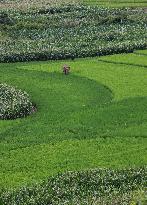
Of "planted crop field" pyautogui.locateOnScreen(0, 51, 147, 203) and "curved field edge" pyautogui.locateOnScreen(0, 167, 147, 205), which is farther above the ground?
"curved field edge" pyautogui.locateOnScreen(0, 167, 147, 205)

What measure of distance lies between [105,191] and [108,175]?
5.21 ft

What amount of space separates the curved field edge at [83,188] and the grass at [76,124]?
5.07 ft

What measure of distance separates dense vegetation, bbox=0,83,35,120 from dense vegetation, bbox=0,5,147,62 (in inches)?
454

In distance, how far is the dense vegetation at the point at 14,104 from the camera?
1113 inches

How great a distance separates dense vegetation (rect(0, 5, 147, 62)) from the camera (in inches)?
1684

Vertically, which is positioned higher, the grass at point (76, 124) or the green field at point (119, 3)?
the green field at point (119, 3)

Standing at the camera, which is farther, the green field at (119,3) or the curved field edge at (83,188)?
the green field at (119,3)

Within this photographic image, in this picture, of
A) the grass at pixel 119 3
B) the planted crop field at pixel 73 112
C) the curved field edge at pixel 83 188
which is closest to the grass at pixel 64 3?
the grass at pixel 119 3

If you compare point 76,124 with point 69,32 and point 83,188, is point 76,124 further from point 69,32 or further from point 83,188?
point 69,32

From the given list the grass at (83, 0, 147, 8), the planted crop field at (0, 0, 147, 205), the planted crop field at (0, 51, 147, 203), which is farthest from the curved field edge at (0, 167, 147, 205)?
the grass at (83, 0, 147, 8)

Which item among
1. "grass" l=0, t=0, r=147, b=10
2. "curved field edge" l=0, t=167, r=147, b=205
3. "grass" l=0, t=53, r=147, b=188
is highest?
"grass" l=0, t=0, r=147, b=10

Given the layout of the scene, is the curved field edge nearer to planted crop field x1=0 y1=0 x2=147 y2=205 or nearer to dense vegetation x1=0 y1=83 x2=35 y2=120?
planted crop field x1=0 y1=0 x2=147 y2=205

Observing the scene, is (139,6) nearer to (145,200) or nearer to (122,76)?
(122,76)

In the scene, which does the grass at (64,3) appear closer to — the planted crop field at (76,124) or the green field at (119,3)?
the green field at (119,3)
